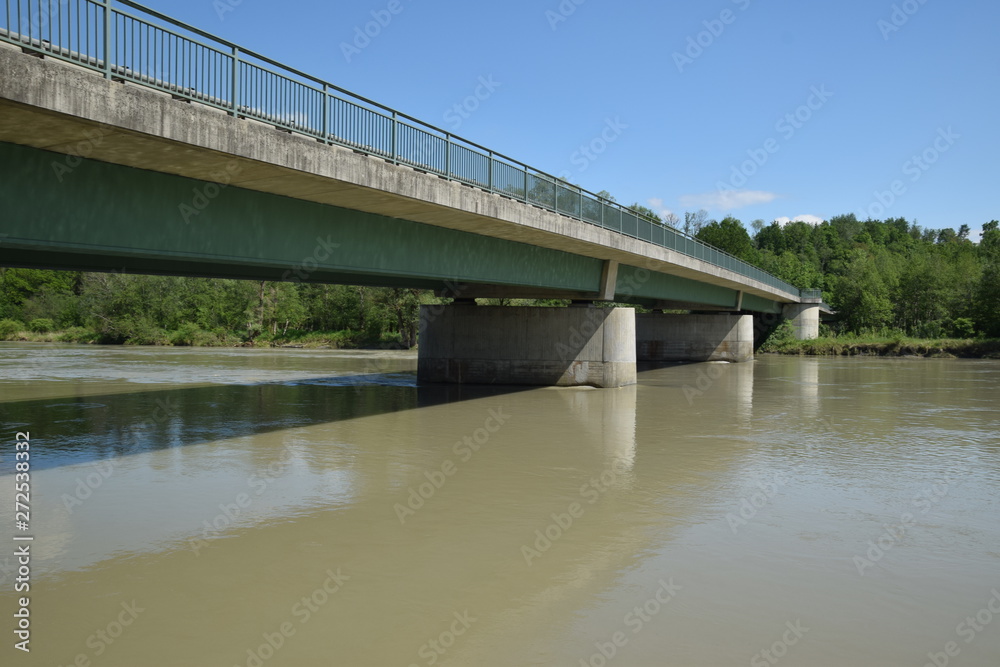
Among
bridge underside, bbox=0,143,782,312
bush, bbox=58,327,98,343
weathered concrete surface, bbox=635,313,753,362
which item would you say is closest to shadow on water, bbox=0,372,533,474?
bridge underside, bbox=0,143,782,312

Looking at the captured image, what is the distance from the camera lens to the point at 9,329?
83.1 m

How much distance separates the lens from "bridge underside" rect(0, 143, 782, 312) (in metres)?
11.5

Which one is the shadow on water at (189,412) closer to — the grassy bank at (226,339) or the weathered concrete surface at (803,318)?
the grassy bank at (226,339)

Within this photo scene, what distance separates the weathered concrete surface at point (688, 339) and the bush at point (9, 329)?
66.9 metres

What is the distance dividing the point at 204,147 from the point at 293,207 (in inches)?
180

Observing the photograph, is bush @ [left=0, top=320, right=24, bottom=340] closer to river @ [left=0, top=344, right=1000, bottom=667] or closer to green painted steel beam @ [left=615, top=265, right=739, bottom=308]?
green painted steel beam @ [left=615, top=265, right=739, bottom=308]

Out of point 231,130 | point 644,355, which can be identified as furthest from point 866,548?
point 644,355

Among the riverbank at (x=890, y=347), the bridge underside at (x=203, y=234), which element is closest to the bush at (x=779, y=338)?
the riverbank at (x=890, y=347)

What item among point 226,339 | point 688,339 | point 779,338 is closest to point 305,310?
point 226,339

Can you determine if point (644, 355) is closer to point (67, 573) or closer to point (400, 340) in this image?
point (400, 340)

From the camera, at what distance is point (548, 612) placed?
7.41 m

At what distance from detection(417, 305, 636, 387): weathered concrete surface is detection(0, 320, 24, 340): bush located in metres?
70.2

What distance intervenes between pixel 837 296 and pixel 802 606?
82.5 m

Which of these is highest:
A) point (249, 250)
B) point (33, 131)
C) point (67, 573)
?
point (33, 131)
